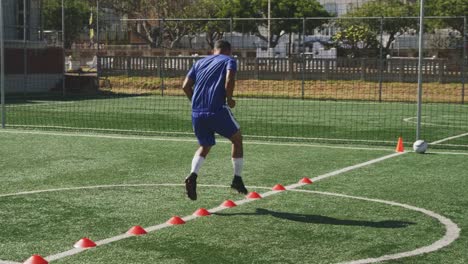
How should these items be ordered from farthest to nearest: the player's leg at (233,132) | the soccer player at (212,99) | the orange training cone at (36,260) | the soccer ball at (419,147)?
the soccer ball at (419,147), the player's leg at (233,132), the soccer player at (212,99), the orange training cone at (36,260)

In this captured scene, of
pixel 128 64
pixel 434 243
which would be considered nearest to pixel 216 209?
pixel 434 243

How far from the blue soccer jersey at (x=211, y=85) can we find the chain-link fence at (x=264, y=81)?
30.4 feet

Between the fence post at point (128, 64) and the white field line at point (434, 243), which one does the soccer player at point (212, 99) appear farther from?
the fence post at point (128, 64)

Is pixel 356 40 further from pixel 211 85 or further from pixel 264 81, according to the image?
pixel 211 85

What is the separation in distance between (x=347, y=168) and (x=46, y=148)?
20.4 ft

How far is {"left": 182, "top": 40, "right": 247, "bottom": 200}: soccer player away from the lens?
1036 centimetres

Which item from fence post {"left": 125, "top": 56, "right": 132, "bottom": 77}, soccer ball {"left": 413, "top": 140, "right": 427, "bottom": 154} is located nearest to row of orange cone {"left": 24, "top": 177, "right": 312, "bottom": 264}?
soccer ball {"left": 413, "top": 140, "right": 427, "bottom": 154}

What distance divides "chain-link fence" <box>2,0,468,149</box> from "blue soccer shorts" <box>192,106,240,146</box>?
916 centimetres

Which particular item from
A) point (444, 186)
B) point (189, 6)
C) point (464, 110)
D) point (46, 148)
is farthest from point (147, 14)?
point (444, 186)

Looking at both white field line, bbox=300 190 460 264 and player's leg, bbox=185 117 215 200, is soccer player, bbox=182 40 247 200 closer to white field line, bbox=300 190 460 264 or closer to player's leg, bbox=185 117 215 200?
player's leg, bbox=185 117 215 200

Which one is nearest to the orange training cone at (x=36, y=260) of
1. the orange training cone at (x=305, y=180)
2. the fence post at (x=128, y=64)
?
the orange training cone at (x=305, y=180)

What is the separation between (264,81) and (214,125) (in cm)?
2913

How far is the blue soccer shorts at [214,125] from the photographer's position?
10.5 metres

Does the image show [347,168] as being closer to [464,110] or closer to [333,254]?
[333,254]
